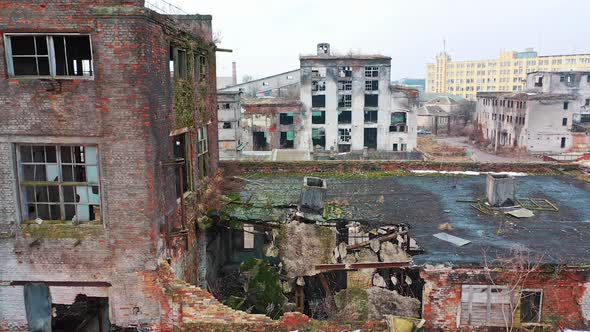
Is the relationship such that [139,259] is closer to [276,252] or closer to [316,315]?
[276,252]

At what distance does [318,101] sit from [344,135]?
4805mm

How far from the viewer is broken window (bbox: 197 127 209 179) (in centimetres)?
1449

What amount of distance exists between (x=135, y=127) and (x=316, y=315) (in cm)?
797

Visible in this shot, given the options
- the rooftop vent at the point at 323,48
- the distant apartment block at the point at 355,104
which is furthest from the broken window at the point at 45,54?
the rooftop vent at the point at 323,48

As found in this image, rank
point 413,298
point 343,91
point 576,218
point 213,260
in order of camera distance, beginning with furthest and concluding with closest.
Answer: point 343,91 → point 213,260 → point 576,218 → point 413,298

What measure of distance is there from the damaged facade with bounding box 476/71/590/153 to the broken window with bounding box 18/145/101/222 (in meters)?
49.5

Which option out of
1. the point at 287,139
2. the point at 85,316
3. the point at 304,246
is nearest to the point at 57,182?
the point at 85,316

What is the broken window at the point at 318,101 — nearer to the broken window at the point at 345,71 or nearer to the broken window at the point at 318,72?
the broken window at the point at 318,72

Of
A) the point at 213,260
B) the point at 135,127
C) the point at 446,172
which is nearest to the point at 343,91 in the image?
the point at 446,172

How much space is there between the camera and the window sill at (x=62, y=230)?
1030cm

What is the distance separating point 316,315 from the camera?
1387 centimetres

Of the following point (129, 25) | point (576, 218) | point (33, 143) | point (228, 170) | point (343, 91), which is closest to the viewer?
point (129, 25)

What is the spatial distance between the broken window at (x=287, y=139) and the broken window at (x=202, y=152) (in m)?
32.8

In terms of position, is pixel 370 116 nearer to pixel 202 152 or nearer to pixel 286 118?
pixel 286 118
